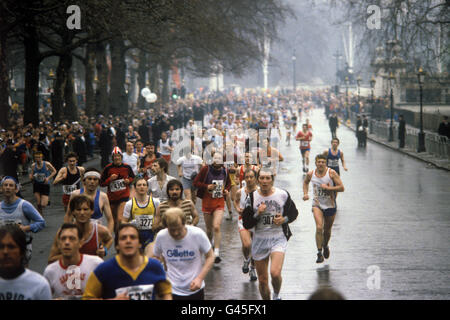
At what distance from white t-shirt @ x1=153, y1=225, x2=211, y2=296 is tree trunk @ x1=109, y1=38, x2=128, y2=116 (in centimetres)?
3768

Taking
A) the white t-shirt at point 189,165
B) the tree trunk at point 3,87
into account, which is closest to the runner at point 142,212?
the white t-shirt at point 189,165

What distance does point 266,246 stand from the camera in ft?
30.4

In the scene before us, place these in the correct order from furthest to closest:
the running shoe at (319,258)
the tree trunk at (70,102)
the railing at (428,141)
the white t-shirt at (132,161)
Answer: the tree trunk at (70,102)
the railing at (428,141)
the white t-shirt at (132,161)
the running shoe at (319,258)

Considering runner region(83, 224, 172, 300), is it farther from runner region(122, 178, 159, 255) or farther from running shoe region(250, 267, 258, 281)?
running shoe region(250, 267, 258, 281)

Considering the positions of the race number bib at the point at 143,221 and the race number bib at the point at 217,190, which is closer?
the race number bib at the point at 143,221

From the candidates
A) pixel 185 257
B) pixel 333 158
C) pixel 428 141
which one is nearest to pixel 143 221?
pixel 185 257

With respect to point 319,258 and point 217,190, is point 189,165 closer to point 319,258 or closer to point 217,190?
point 217,190

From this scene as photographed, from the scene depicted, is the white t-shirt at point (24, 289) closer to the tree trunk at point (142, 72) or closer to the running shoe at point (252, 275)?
the running shoe at point (252, 275)

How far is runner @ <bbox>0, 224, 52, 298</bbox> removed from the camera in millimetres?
5688

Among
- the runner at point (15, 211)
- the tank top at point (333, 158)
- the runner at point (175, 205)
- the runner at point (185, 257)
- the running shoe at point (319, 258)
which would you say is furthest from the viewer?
the tank top at point (333, 158)

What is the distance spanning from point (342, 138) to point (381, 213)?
103 feet

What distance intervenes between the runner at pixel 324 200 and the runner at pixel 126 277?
20.2ft

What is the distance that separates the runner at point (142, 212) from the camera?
10.2 metres

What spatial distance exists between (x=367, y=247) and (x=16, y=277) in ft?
27.4
